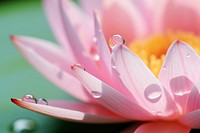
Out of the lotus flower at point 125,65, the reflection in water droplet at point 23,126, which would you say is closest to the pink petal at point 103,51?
the lotus flower at point 125,65

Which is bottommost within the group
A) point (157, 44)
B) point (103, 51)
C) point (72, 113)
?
point (72, 113)

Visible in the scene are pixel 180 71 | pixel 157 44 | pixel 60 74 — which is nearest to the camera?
pixel 180 71

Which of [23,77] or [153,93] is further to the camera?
[23,77]

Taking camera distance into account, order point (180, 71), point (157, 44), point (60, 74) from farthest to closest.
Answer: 1. point (157, 44)
2. point (60, 74)
3. point (180, 71)

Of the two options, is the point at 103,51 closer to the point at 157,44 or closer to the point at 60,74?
the point at 60,74

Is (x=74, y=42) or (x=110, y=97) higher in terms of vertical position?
(x=74, y=42)

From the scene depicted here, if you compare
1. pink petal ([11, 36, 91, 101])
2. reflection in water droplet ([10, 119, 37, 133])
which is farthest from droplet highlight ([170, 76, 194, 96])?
reflection in water droplet ([10, 119, 37, 133])

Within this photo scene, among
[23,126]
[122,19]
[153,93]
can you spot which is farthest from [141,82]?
[122,19]
